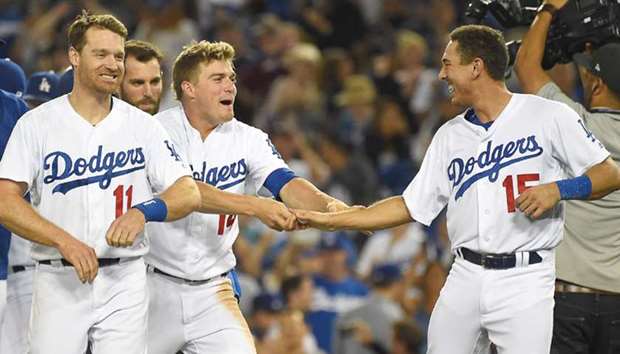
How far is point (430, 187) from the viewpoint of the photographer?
6703 millimetres

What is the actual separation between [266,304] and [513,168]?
4.52 metres

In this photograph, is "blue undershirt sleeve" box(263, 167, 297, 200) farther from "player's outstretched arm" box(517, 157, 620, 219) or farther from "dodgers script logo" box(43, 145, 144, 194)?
"player's outstretched arm" box(517, 157, 620, 219)

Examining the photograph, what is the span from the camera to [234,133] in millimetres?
7246

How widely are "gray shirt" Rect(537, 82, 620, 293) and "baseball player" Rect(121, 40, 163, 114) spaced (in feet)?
8.06

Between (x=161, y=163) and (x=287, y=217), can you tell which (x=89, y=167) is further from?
(x=287, y=217)

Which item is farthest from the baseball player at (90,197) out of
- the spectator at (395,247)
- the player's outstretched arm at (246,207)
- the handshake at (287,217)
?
the spectator at (395,247)

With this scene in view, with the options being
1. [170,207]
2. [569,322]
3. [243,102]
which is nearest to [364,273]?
[243,102]

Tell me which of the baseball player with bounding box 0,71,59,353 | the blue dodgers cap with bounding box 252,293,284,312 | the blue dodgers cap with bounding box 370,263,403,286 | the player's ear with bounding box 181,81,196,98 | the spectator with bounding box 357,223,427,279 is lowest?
the blue dodgers cap with bounding box 252,293,284,312

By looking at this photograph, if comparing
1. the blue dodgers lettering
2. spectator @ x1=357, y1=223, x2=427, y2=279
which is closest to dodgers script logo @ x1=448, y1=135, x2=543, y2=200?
the blue dodgers lettering

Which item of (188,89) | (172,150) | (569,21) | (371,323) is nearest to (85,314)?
(172,150)

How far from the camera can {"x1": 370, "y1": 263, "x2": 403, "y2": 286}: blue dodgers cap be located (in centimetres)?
1133

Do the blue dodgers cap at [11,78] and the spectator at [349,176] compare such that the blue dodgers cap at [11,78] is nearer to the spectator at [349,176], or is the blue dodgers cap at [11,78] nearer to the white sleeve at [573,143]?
the white sleeve at [573,143]

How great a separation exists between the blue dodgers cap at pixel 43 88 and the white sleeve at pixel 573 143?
3.25m

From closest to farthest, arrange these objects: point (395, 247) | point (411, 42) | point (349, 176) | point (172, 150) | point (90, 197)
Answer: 1. point (90, 197)
2. point (172, 150)
3. point (395, 247)
4. point (349, 176)
5. point (411, 42)
